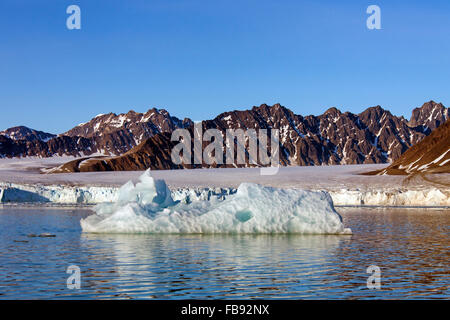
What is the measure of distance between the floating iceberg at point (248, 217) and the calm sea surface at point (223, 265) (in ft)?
1.86

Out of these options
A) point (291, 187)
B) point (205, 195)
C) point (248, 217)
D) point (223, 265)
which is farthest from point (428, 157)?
point (223, 265)

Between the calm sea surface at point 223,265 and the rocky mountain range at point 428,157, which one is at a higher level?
the rocky mountain range at point 428,157

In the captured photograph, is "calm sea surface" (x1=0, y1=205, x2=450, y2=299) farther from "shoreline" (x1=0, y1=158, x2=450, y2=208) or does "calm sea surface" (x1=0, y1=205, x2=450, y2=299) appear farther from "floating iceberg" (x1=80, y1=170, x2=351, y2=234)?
"shoreline" (x1=0, y1=158, x2=450, y2=208)

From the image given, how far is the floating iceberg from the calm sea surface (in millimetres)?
566

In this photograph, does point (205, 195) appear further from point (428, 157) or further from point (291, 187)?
point (428, 157)

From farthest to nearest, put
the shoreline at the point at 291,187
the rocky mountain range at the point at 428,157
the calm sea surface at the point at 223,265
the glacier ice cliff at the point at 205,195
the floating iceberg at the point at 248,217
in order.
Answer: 1. the rocky mountain range at the point at 428,157
2. the shoreline at the point at 291,187
3. the glacier ice cliff at the point at 205,195
4. the floating iceberg at the point at 248,217
5. the calm sea surface at the point at 223,265

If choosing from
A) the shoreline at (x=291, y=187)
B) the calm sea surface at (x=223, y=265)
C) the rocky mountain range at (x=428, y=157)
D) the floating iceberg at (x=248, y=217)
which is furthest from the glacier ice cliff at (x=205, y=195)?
the calm sea surface at (x=223, y=265)

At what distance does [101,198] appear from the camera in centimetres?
6888

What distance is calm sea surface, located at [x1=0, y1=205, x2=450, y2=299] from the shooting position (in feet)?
44.7

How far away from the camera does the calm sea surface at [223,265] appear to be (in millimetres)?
13609

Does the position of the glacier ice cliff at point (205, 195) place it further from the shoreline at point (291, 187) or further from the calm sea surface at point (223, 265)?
the calm sea surface at point (223, 265)

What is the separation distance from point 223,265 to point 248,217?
379 inches
